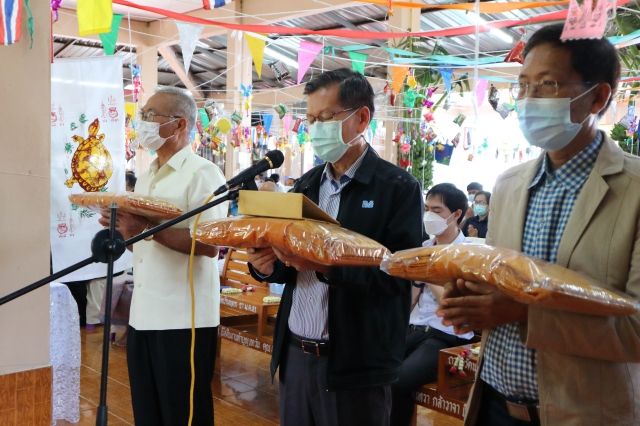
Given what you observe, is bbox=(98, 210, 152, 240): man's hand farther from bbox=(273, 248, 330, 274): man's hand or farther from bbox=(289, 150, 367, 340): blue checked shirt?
bbox=(273, 248, 330, 274): man's hand

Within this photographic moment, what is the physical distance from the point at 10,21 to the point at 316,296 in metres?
A: 1.20

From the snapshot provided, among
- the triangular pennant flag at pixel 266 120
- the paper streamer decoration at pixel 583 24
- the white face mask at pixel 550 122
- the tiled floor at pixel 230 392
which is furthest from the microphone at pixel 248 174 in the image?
the triangular pennant flag at pixel 266 120

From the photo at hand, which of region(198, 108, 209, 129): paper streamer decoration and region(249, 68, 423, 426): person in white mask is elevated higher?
region(198, 108, 209, 129): paper streamer decoration

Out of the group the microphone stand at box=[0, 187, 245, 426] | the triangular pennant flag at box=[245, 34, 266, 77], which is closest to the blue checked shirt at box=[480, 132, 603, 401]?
the microphone stand at box=[0, 187, 245, 426]

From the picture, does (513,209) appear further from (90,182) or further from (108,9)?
(90,182)

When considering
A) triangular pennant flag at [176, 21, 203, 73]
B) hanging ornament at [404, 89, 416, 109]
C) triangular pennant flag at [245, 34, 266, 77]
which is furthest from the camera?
hanging ornament at [404, 89, 416, 109]

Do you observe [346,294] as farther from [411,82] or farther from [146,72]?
[146,72]

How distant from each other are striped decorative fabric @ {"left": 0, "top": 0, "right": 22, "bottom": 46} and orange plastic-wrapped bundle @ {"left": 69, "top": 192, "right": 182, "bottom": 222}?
1.77 feet

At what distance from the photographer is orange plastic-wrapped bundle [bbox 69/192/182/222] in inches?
78.0

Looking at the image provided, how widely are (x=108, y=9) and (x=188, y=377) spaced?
5.65ft

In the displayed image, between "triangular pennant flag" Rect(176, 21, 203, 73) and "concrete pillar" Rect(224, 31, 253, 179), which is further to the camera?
"concrete pillar" Rect(224, 31, 253, 179)

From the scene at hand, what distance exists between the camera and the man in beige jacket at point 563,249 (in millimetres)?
1156

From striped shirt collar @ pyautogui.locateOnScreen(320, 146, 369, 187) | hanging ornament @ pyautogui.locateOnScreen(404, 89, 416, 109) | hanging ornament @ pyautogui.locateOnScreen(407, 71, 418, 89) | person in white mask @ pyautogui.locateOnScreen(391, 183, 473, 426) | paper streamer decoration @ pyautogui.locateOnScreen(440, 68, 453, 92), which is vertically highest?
paper streamer decoration @ pyautogui.locateOnScreen(440, 68, 453, 92)

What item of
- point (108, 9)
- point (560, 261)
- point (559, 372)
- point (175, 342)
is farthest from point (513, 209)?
point (108, 9)
